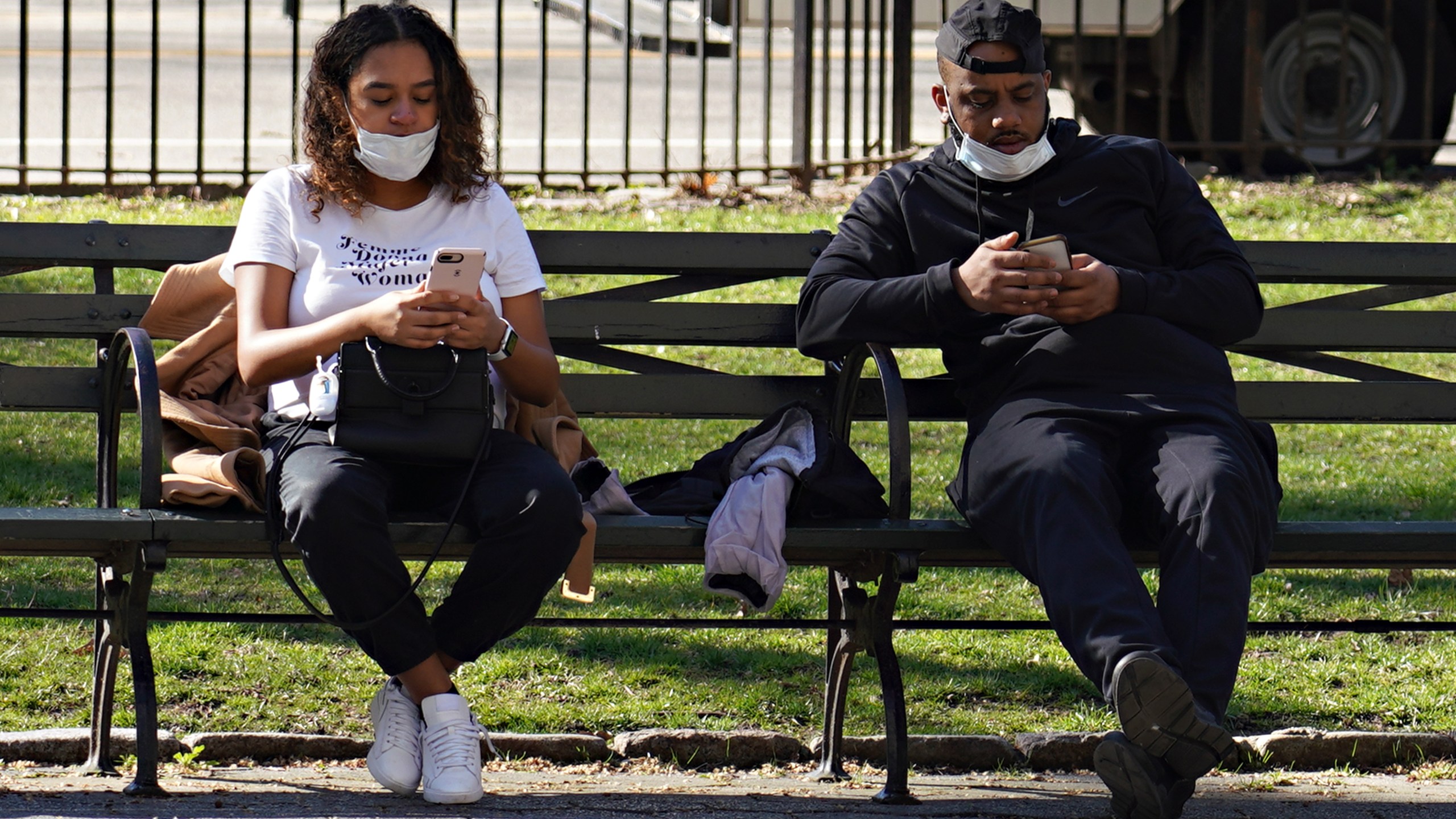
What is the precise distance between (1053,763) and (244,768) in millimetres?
1672

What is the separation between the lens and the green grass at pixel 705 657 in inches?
165

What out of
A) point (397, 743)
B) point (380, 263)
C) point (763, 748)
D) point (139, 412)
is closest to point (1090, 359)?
point (763, 748)

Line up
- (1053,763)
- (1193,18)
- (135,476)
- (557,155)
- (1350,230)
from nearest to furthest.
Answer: (1053,763) → (135,476) → (1350,230) → (1193,18) → (557,155)

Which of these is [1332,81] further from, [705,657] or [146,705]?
[146,705]

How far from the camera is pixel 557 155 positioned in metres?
11.5

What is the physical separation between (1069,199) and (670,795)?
1474 mm

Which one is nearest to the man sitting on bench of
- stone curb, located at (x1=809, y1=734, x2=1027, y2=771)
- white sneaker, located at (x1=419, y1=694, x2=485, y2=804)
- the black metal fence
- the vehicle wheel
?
stone curb, located at (x1=809, y1=734, x2=1027, y2=771)

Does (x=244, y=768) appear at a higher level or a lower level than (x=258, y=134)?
lower

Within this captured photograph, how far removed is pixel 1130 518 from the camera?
358 centimetres

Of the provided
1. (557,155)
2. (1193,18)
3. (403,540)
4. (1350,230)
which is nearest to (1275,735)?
(403,540)

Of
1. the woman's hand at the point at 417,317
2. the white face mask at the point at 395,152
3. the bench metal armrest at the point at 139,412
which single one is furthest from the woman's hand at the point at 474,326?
the bench metal armrest at the point at 139,412

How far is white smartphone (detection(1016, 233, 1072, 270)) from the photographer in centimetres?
364

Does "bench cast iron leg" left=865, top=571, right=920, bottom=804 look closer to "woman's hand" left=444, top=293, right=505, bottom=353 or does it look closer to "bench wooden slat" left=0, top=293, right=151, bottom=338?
"woman's hand" left=444, top=293, right=505, bottom=353

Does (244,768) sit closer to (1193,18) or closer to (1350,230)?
(1350,230)
